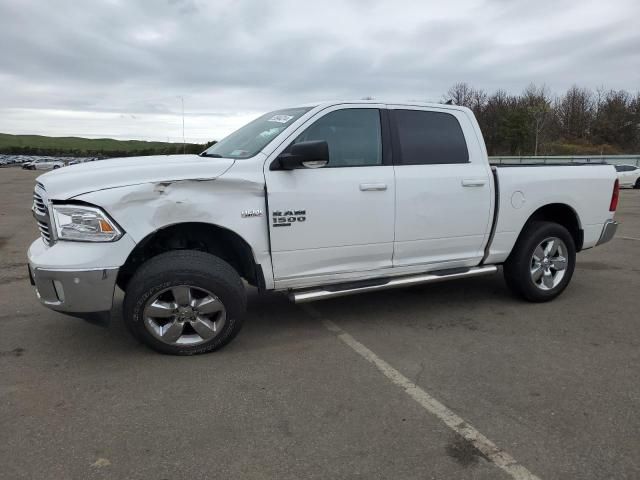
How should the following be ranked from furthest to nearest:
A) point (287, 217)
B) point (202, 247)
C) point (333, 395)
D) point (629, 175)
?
point (629, 175) < point (202, 247) < point (287, 217) < point (333, 395)

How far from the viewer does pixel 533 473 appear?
2533 mm

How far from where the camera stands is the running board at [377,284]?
13.8 ft

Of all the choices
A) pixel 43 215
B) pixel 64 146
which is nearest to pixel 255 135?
pixel 43 215

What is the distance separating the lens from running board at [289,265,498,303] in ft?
13.8

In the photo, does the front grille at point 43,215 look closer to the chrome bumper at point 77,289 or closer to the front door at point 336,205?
the chrome bumper at point 77,289

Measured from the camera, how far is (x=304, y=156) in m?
3.91

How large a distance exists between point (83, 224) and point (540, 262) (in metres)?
4.24

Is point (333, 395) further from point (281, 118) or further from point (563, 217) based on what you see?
point (563, 217)

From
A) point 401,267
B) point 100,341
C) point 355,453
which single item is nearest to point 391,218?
point 401,267

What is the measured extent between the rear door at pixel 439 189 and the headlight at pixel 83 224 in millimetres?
2301

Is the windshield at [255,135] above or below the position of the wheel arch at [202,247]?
above

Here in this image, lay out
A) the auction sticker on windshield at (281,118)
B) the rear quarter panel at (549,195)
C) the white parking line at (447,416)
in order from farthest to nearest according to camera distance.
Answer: the rear quarter panel at (549,195) → the auction sticker on windshield at (281,118) → the white parking line at (447,416)

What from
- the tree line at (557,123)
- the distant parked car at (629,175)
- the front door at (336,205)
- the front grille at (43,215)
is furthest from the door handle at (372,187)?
the tree line at (557,123)

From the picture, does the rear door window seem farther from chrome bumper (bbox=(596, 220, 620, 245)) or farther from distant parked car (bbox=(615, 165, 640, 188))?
distant parked car (bbox=(615, 165, 640, 188))
